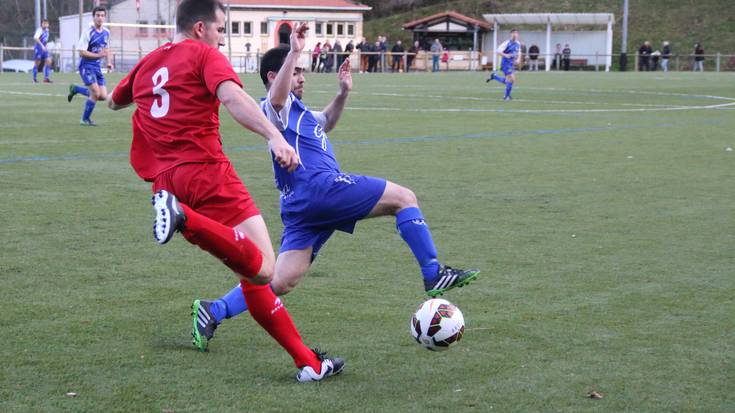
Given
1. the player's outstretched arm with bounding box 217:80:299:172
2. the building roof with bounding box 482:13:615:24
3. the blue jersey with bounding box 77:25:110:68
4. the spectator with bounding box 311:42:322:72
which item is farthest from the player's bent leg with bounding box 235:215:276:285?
the building roof with bounding box 482:13:615:24

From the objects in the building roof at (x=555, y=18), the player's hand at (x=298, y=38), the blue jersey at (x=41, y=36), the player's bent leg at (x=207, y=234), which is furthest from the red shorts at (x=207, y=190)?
the building roof at (x=555, y=18)

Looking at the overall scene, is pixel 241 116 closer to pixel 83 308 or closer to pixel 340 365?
pixel 340 365

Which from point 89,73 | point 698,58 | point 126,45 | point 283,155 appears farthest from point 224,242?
point 698,58

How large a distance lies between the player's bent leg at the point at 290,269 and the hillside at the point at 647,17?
6379 cm

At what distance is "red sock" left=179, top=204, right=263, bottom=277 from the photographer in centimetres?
432

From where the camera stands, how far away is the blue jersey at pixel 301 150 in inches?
206

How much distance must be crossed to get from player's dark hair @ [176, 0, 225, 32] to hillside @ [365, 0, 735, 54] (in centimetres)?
6428

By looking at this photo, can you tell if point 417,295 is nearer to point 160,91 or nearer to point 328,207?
point 328,207

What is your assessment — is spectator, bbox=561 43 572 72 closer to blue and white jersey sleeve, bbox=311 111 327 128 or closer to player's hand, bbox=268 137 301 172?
blue and white jersey sleeve, bbox=311 111 327 128

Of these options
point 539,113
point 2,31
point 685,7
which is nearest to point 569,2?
point 685,7

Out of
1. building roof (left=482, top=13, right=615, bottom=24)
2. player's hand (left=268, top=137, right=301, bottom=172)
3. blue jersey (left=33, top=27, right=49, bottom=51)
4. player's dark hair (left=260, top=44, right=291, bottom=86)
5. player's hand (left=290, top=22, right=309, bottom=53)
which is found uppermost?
building roof (left=482, top=13, right=615, bottom=24)

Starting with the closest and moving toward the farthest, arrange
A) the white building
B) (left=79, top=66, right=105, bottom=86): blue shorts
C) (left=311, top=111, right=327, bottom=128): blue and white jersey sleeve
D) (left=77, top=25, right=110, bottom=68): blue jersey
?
(left=311, top=111, right=327, bottom=128): blue and white jersey sleeve
(left=79, top=66, right=105, bottom=86): blue shorts
(left=77, top=25, right=110, bottom=68): blue jersey
the white building

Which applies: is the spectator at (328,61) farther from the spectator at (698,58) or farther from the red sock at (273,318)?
the red sock at (273,318)

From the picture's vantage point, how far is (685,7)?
230 feet
